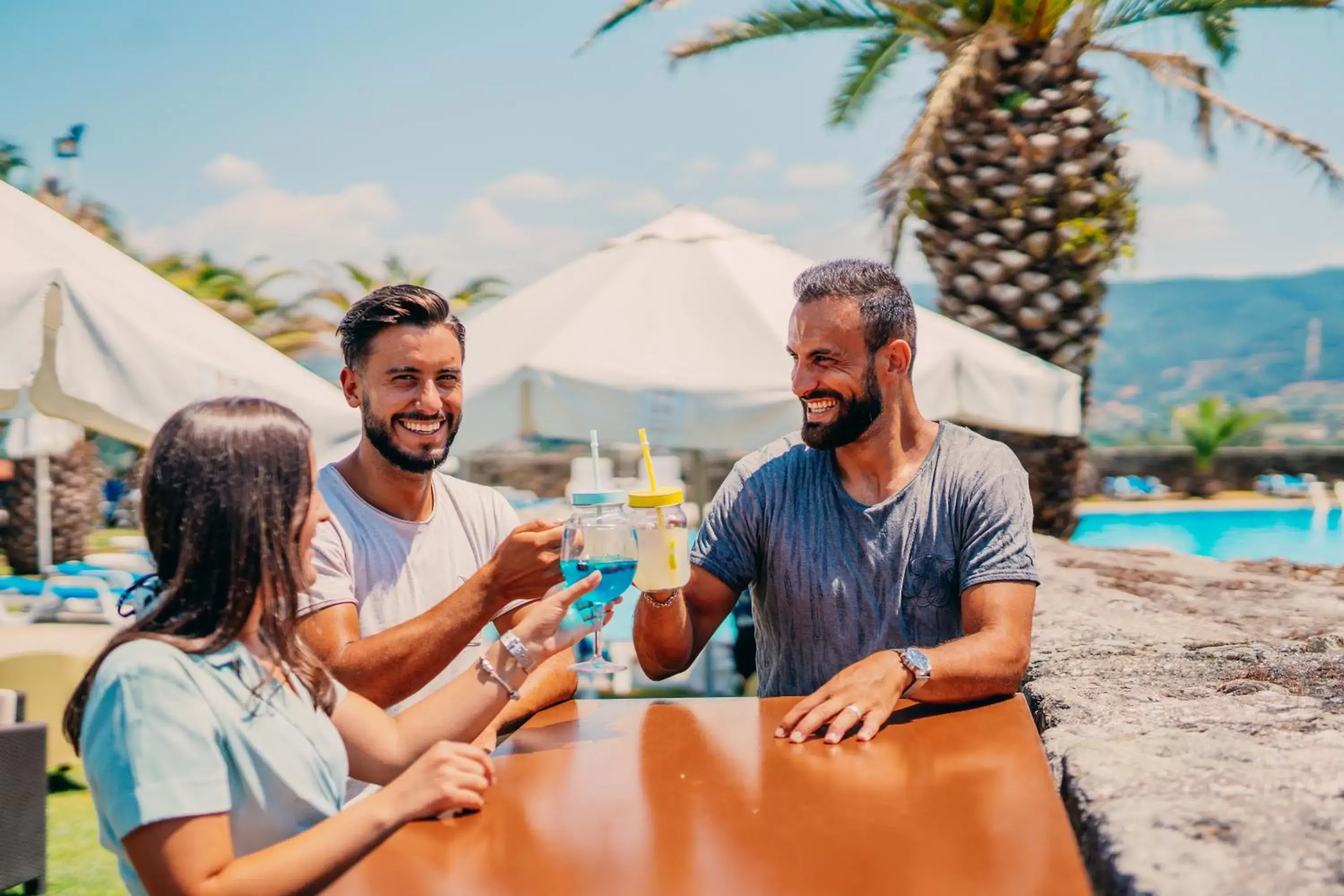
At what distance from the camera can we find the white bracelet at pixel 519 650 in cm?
192

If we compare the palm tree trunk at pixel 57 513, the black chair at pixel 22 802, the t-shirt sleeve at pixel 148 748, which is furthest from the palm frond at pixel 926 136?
the palm tree trunk at pixel 57 513

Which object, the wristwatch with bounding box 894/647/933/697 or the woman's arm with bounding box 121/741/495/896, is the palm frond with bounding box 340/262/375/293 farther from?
the woman's arm with bounding box 121/741/495/896

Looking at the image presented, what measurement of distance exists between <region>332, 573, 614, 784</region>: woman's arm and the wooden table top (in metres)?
0.12

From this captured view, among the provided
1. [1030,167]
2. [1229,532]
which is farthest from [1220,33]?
[1229,532]

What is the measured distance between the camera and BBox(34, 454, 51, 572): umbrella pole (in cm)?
1256

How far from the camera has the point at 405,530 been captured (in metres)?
2.61

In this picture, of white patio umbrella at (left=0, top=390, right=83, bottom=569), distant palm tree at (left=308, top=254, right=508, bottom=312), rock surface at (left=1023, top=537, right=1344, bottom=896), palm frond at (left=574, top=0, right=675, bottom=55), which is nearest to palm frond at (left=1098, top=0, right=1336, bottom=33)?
palm frond at (left=574, top=0, right=675, bottom=55)

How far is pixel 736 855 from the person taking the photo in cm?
146

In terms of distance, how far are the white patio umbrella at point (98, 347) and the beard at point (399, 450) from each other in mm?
1235

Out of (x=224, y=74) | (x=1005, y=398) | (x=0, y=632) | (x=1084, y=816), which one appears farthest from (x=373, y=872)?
(x=224, y=74)

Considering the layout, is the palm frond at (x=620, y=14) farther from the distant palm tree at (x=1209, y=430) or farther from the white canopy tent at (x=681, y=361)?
the distant palm tree at (x=1209, y=430)

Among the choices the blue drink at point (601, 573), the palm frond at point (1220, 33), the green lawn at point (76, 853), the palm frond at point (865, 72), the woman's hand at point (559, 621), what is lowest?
the green lawn at point (76, 853)

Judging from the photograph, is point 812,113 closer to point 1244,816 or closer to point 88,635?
point 88,635

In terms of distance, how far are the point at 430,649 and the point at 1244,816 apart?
4.63 ft
